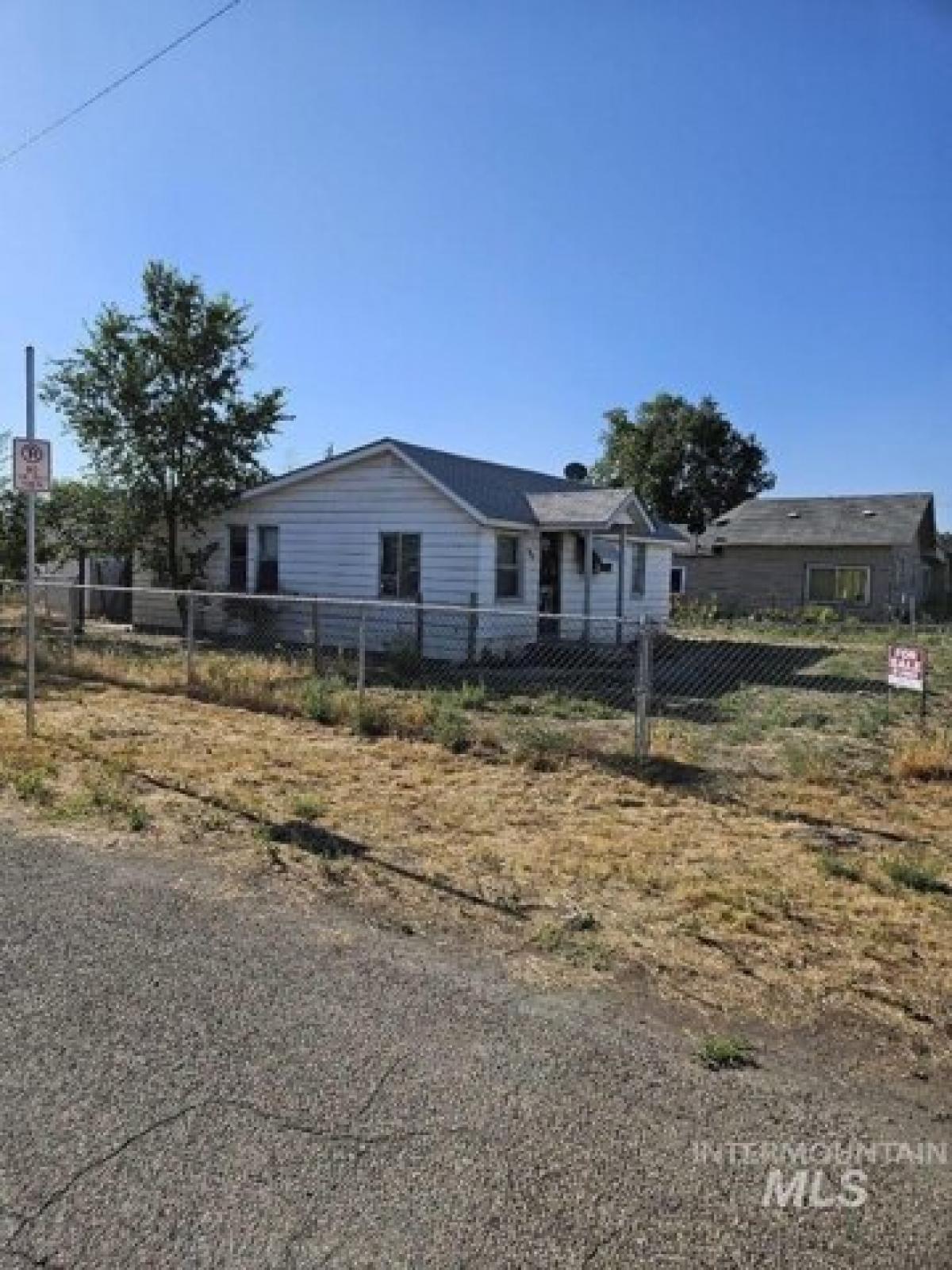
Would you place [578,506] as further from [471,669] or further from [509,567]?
[471,669]

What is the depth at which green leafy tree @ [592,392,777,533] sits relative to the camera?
59.0m

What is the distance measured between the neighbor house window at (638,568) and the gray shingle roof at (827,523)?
60.0 ft

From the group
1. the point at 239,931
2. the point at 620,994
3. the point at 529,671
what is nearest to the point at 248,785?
the point at 239,931

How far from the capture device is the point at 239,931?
14.3ft

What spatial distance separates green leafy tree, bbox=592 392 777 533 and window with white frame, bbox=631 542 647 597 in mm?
36633

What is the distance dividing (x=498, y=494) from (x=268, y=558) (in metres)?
4.97

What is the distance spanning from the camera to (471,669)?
15727 millimetres

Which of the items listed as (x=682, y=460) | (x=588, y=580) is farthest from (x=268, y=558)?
(x=682, y=460)

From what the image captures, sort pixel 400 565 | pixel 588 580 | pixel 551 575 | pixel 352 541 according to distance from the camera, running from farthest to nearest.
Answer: pixel 551 575
pixel 588 580
pixel 352 541
pixel 400 565

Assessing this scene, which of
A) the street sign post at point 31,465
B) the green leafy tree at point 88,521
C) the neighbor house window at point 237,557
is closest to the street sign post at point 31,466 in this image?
the street sign post at point 31,465

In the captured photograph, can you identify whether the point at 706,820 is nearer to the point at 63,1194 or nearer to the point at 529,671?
the point at 63,1194

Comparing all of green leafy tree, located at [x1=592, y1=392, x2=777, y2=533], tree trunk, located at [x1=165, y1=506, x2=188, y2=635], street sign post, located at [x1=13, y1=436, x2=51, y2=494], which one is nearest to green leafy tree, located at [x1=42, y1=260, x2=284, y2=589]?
tree trunk, located at [x1=165, y1=506, x2=188, y2=635]

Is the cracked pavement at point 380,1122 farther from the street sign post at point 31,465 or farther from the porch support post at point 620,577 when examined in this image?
the porch support post at point 620,577

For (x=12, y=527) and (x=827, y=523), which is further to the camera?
(x=827, y=523)
